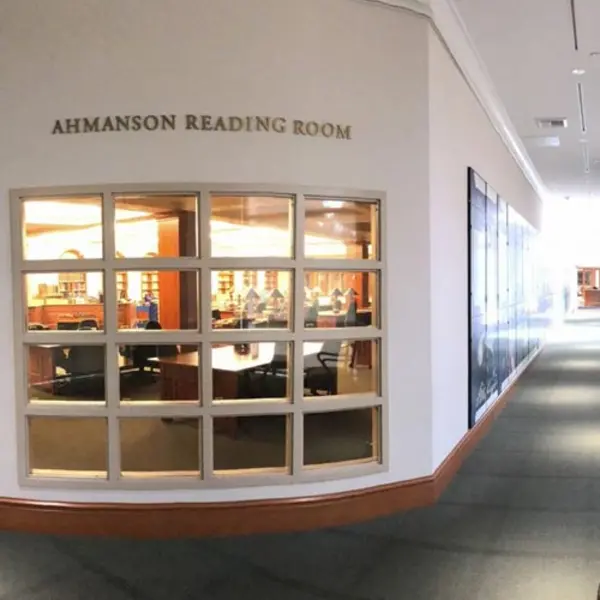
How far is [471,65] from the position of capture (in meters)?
6.79

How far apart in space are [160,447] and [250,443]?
1.98ft

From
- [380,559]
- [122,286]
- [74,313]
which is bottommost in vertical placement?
[380,559]

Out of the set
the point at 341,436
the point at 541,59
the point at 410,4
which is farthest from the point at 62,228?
the point at 541,59

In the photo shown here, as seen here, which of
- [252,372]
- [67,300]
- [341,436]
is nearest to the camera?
[252,372]

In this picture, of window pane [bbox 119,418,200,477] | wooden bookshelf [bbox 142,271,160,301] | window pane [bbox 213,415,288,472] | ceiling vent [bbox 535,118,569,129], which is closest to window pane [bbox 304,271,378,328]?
window pane [bbox 213,415,288,472]

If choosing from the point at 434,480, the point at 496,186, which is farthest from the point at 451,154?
the point at 496,186

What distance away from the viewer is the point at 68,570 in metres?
4.09

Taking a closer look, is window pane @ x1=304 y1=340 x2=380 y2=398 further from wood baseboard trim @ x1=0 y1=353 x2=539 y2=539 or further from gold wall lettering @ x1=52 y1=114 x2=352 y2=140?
gold wall lettering @ x1=52 y1=114 x2=352 y2=140

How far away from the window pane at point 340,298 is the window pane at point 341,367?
144mm

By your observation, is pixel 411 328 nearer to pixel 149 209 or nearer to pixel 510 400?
pixel 149 209

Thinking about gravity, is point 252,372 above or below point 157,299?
below

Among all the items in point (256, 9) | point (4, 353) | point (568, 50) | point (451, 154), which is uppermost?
point (568, 50)

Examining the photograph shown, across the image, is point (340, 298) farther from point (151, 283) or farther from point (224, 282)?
point (151, 283)

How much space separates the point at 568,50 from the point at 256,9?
3.65 m
